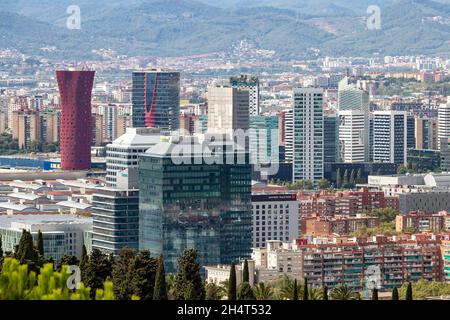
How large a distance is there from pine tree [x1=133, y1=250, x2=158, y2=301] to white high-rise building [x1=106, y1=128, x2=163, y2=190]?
14633 millimetres

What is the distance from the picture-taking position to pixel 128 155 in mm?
36406

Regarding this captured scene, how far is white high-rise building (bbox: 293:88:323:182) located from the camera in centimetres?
5803

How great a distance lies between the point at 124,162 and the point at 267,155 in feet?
79.0

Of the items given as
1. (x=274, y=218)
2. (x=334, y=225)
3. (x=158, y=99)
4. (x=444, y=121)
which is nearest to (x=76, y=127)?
(x=158, y=99)

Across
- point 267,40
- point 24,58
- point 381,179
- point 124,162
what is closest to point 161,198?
point 124,162

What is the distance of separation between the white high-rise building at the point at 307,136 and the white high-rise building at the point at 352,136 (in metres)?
3.80

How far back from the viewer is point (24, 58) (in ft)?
355

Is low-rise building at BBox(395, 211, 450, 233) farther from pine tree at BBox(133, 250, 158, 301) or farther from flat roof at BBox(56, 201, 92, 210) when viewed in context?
pine tree at BBox(133, 250, 158, 301)

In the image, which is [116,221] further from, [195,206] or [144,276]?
[144,276]

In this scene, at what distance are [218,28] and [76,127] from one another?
260 feet

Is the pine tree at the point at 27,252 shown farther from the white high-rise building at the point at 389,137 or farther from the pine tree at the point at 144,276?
the white high-rise building at the point at 389,137

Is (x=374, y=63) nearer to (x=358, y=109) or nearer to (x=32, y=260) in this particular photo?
(x=358, y=109)

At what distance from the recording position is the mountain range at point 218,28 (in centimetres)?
11744

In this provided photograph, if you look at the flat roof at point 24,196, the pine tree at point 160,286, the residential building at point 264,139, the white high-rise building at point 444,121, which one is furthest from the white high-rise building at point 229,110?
the pine tree at point 160,286
